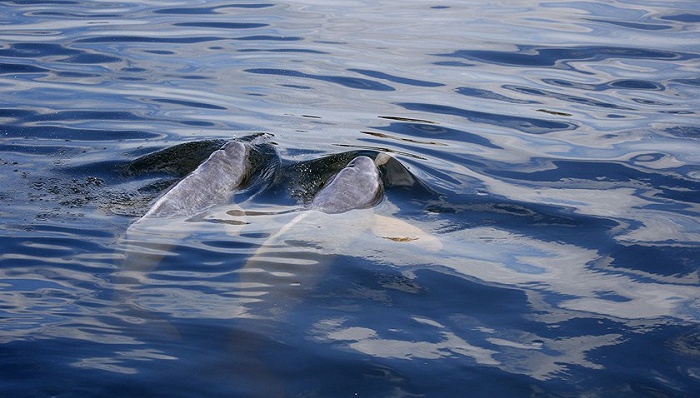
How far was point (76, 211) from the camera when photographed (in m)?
8.38

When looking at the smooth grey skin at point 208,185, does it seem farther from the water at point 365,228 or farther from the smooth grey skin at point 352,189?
the smooth grey skin at point 352,189

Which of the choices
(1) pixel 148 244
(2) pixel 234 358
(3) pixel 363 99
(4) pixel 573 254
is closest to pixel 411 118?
(3) pixel 363 99

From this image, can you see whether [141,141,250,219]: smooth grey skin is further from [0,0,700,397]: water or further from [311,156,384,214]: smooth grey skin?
[311,156,384,214]: smooth grey skin

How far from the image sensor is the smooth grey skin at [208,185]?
27.5 feet

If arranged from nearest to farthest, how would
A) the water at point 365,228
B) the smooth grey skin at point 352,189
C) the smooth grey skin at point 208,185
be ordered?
the water at point 365,228 < the smooth grey skin at point 208,185 < the smooth grey skin at point 352,189

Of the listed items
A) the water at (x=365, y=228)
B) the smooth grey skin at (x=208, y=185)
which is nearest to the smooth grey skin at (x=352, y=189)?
the water at (x=365, y=228)

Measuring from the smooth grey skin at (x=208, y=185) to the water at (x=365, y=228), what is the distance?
234 millimetres

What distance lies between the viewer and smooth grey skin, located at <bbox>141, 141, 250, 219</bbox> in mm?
8367

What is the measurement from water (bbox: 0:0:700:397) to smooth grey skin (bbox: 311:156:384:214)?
178 millimetres

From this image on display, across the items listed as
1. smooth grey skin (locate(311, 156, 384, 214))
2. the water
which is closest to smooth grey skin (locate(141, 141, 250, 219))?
the water

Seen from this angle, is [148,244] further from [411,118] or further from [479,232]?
[411,118]

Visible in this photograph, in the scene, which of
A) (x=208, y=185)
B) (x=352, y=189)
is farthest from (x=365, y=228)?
(x=208, y=185)

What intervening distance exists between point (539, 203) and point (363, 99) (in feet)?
16.9

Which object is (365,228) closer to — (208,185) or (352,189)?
(352,189)
